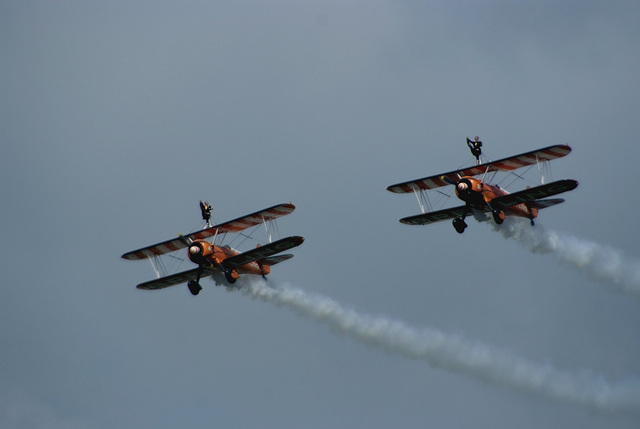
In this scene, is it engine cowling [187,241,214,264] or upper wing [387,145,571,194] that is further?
engine cowling [187,241,214,264]

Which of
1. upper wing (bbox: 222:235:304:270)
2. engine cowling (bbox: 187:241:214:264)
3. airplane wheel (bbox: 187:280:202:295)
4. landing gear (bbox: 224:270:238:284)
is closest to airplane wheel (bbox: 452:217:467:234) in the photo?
upper wing (bbox: 222:235:304:270)

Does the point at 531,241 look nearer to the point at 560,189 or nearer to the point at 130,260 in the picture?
the point at 560,189

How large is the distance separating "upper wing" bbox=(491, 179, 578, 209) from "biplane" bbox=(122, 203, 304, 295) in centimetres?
806

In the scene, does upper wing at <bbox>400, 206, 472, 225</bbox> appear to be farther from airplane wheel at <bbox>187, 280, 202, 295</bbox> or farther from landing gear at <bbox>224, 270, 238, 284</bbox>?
airplane wheel at <bbox>187, 280, 202, 295</bbox>

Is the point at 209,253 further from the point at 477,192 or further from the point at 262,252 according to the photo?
the point at 477,192

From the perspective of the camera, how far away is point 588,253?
62.1m

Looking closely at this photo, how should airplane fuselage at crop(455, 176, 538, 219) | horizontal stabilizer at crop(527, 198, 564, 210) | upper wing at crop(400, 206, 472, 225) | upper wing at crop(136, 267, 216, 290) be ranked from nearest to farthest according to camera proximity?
airplane fuselage at crop(455, 176, 538, 219)
horizontal stabilizer at crop(527, 198, 564, 210)
upper wing at crop(400, 206, 472, 225)
upper wing at crop(136, 267, 216, 290)

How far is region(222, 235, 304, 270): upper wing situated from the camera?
57.2 m

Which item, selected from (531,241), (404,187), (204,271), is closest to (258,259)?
(204,271)

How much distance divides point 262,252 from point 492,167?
1001 centimetres

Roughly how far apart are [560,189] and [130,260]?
20.3 meters

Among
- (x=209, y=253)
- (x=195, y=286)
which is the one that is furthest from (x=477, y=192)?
(x=195, y=286)

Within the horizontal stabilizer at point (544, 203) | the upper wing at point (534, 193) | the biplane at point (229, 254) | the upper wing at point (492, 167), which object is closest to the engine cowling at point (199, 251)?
the biplane at point (229, 254)

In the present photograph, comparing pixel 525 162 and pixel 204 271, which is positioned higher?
pixel 525 162
